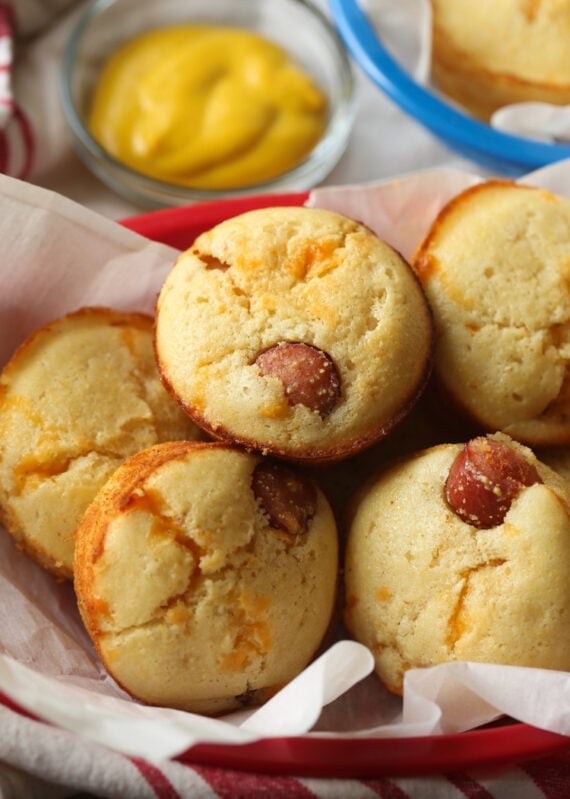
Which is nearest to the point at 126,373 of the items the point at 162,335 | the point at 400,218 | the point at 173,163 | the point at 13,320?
the point at 162,335

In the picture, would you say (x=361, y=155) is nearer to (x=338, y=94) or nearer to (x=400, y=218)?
(x=338, y=94)

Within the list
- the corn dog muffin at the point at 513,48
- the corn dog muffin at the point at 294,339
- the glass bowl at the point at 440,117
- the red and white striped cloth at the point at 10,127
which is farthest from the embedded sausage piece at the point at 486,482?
the red and white striped cloth at the point at 10,127

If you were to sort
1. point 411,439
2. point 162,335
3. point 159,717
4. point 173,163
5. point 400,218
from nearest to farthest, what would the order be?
point 159,717, point 162,335, point 411,439, point 400,218, point 173,163

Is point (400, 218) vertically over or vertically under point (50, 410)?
under

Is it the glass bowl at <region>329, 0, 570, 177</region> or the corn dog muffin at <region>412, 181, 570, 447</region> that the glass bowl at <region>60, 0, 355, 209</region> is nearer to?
the glass bowl at <region>329, 0, 570, 177</region>

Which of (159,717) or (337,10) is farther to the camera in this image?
(337,10)

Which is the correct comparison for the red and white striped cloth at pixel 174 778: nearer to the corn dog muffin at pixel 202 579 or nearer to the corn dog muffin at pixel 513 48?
the corn dog muffin at pixel 202 579

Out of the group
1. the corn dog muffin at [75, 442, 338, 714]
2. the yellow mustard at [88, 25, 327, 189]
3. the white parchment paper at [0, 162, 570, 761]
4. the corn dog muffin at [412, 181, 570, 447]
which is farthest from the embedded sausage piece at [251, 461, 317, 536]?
the yellow mustard at [88, 25, 327, 189]
